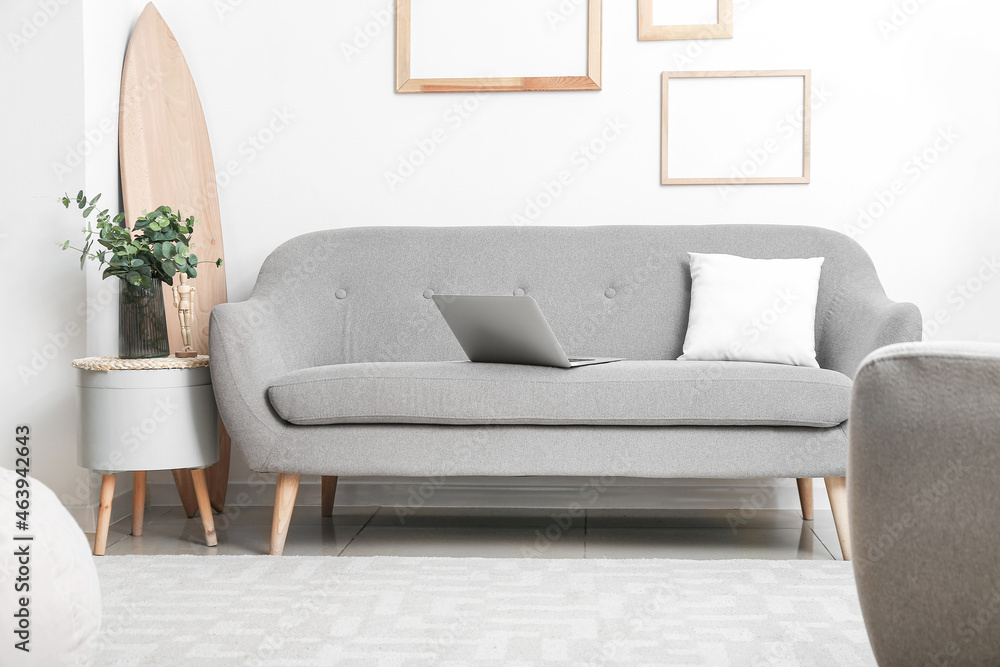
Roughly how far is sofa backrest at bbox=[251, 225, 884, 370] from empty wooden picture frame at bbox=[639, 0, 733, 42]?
71 cm

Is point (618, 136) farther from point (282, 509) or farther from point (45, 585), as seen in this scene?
point (45, 585)

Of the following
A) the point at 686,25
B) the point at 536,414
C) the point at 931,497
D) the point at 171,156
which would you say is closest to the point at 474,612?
the point at 536,414

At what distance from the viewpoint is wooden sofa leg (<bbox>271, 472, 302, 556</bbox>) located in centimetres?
209

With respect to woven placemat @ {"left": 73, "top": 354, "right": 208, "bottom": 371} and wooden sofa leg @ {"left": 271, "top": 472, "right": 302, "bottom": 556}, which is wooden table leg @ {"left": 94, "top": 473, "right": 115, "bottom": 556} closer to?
woven placemat @ {"left": 73, "top": 354, "right": 208, "bottom": 371}

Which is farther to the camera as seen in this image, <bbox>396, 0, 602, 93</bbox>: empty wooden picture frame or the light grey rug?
<bbox>396, 0, 602, 93</bbox>: empty wooden picture frame

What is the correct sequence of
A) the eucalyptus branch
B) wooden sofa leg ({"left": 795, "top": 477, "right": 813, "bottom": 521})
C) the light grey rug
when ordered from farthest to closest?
1. wooden sofa leg ({"left": 795, "top": 477, "right": 813, "bottom": 521})
2. the eucalyptus branch
3. the light grey rug

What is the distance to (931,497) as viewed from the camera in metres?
0.78

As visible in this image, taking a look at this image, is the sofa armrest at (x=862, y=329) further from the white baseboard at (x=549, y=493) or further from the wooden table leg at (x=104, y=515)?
the wooden table leg at (x=104, y=515)

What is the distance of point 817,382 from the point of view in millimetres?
1987

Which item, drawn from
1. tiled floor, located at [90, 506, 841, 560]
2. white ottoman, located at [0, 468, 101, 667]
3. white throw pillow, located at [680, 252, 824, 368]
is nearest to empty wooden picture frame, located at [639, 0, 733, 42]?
white throw pillow, located at [680, 252, 824, 368]

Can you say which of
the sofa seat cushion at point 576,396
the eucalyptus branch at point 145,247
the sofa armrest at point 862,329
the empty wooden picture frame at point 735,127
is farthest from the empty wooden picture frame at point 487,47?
the sofa seat cushion at point 576,396

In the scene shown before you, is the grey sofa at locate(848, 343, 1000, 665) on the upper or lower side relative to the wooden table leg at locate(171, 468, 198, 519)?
upper

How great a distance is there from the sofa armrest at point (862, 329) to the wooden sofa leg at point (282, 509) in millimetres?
1444

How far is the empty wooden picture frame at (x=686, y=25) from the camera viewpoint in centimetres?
281
